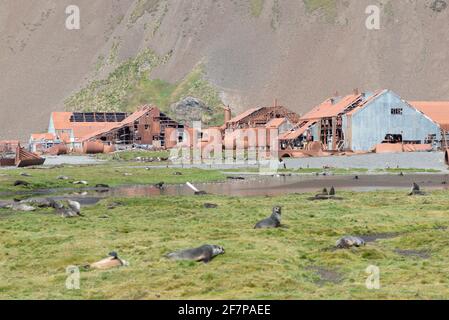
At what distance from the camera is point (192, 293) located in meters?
18.3

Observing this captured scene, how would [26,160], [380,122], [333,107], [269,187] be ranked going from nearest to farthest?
1. [269,187]
2. [26,160]
3. [380,122]
4. [333,107]

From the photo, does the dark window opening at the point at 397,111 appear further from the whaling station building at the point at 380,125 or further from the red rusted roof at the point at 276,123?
the red rusted roof at the point at 276,123

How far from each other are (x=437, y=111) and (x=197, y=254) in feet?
377

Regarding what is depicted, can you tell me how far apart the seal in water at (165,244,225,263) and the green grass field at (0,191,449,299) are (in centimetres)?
36

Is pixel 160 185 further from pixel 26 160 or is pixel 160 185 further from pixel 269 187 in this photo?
pixel 26 160

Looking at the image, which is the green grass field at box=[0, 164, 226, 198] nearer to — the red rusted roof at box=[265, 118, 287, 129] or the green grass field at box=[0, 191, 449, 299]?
the green grass field at box=[0, 191, 449, 299]

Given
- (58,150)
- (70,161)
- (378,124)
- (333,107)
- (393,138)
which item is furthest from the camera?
(58,150)

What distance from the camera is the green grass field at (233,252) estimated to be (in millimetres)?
18672

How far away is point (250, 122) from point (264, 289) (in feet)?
438

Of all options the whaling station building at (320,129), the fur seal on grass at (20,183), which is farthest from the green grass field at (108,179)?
the whaling station building at (320,129)

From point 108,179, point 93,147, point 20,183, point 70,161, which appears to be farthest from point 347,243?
point 93,147

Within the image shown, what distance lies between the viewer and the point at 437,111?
130 m

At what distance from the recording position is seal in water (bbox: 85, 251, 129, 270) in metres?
21.9

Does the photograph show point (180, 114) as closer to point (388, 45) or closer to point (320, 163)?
point (388, 45)
